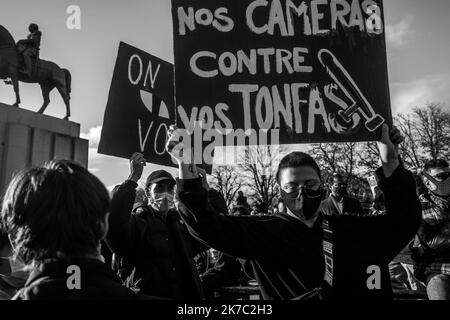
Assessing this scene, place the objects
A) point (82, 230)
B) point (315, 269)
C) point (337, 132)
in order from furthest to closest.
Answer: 1. point (337, 132)
2. point (315, 269)
3. point (82, 230)

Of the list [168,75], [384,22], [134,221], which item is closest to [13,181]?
[134,221]

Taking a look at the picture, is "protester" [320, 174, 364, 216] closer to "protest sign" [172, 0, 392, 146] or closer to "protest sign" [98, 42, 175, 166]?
"protest sign" [98, 42, 175, 166]

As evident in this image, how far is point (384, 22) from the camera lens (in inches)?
102

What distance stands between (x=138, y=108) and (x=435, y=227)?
106 inches

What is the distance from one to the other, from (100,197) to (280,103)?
138 cm

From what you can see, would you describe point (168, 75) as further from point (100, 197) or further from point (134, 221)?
point (100, 197)

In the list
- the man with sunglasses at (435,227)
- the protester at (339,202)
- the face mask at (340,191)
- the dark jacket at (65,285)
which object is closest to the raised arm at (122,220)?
the dark jacket at (65,285)

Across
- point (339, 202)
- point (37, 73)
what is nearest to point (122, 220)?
point (339, 202)

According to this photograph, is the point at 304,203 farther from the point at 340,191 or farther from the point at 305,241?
the point at 340,191

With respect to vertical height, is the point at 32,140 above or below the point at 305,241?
above

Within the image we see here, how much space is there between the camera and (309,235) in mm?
2004

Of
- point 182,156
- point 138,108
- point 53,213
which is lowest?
point 53,213

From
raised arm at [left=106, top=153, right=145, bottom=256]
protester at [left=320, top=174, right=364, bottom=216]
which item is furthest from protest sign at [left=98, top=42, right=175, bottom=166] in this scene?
protester at [left=320, top=174, right=364, bottom=216]
